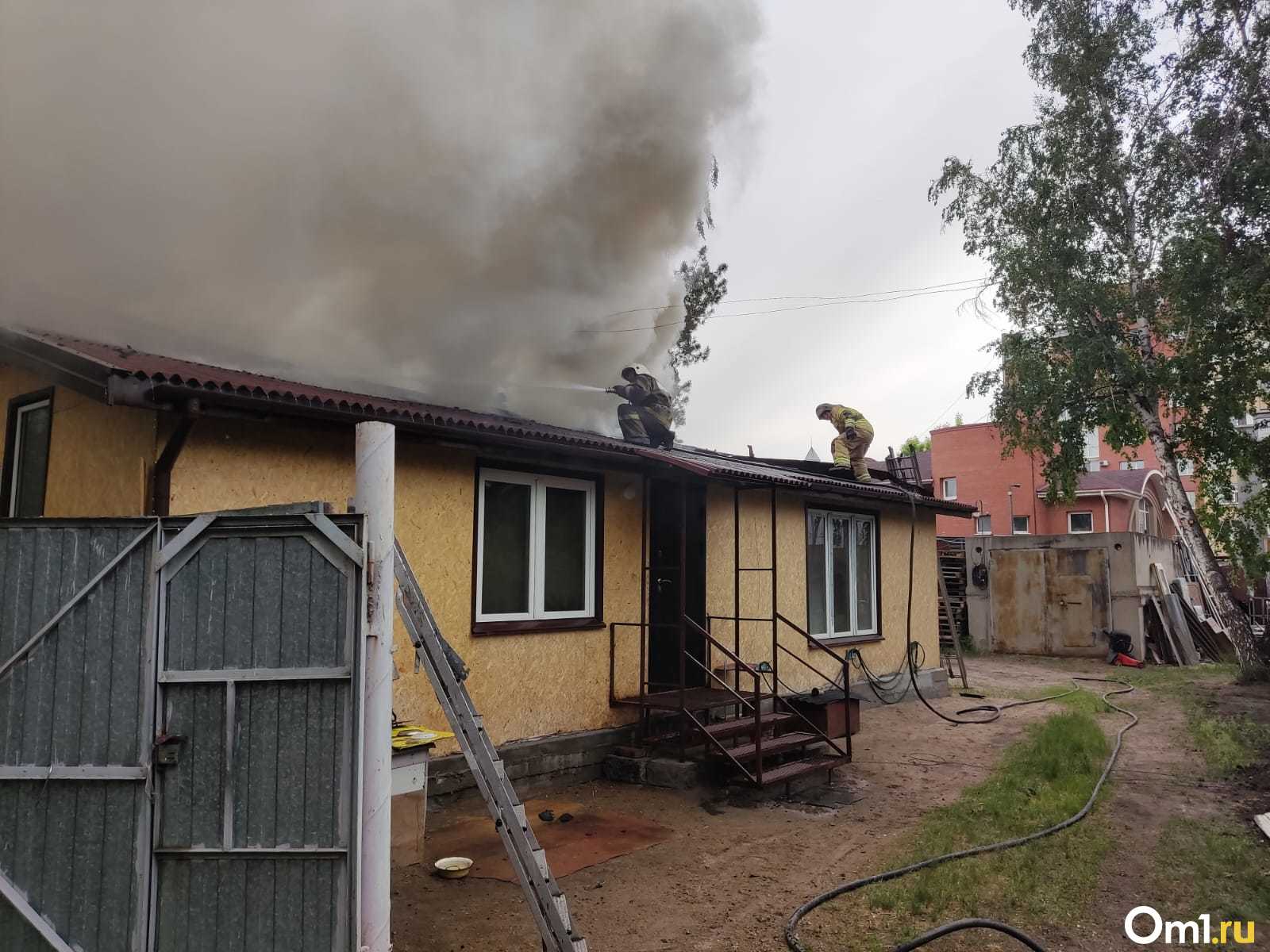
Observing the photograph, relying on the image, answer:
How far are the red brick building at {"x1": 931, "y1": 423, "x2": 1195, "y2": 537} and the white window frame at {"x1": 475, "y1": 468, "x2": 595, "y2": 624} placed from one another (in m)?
25.1

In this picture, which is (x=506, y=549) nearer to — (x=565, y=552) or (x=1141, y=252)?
(x=565, y=552)

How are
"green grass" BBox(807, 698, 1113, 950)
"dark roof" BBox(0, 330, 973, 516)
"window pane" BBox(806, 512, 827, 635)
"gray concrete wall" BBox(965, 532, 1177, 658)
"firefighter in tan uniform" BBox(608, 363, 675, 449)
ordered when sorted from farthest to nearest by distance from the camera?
"gray concrete wall" BBox(965, 532, 1177, 658) < "window pane" BBox(806, 512, 827, 635) < "firefighter in tan uniform" BBox(608, 363, 675, 449) < "dark roof" BBox(0, 330, 973, 516) < "green grass" BBox(807, 698, 1113, 950)

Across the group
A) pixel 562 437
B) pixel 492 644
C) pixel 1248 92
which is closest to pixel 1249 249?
pixel 1248 92

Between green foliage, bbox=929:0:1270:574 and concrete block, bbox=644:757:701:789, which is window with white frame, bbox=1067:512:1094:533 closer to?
green foliage, bbox=929:0:1270:574

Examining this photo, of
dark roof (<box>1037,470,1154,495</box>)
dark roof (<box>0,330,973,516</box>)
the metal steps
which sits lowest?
the metal steps

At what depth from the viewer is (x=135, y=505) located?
5188mm

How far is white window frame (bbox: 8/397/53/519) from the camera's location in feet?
21.4

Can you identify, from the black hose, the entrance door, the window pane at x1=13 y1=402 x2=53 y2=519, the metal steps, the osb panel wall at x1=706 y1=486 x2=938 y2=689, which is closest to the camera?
the black hose

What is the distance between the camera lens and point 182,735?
3.29 metres

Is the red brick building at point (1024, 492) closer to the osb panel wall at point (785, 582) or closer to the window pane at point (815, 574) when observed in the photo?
the osb panel wall at point (785, 582)

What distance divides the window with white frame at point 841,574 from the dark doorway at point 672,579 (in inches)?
87.1

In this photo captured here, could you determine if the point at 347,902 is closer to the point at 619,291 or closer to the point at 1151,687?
the point at 619,291

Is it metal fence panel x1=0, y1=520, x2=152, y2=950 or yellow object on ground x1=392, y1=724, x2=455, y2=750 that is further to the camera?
yellow object on ground x1=392, y1=724, x2=455, y2=750

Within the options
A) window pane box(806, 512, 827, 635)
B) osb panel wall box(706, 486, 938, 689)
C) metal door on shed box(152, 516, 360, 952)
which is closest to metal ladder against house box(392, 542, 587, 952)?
metal door on shed box(152, 516, 360, 952)
